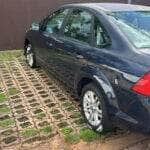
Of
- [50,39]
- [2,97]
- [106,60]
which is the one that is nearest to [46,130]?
[106,60]

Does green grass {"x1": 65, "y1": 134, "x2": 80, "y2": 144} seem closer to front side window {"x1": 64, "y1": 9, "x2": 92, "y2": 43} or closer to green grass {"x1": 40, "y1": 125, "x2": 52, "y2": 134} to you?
green grass {"x1": 40, "y1": 125, "x2": 52, "y2": 134}

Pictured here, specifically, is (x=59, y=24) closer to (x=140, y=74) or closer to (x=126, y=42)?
(x=126, y=42)

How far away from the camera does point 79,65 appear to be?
5.19 meters

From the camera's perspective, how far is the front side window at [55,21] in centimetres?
624

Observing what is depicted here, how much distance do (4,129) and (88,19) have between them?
1949 mm

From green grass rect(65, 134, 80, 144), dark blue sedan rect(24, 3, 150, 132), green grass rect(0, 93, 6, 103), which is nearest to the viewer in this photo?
dark blue sedan rect(24, 3, 150, 132)

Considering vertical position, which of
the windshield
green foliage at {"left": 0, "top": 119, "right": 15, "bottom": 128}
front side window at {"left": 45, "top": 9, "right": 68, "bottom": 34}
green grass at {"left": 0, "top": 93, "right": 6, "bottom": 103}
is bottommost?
green grass at {"left": 0, "top": 93, "right": 6, "bottom": 103}

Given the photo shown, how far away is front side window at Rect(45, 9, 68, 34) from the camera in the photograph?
6244mm

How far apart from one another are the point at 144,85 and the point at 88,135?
1.27m

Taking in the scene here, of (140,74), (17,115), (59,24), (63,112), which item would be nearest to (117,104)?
(140,74)

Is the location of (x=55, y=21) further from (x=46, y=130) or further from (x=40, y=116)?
(x=46, y=130)

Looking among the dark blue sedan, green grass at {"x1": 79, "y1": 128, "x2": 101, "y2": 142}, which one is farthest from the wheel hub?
green grass at {"x1": 79, "y1": 128, "x2": 101, "y2": 142}

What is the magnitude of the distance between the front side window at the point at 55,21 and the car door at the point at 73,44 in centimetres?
27

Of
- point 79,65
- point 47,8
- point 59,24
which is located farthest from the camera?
point 47,8
